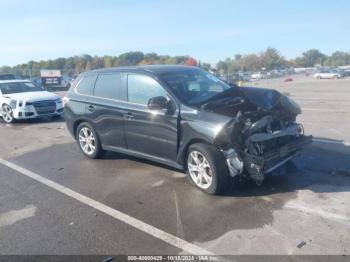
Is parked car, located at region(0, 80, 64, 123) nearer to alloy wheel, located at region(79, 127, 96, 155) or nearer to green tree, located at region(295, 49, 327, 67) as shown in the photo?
alloy wheel, located at region(79, 127, 96, 155)

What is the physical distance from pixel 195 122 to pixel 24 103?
9.19 metres

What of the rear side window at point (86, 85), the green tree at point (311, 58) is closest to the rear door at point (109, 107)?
the rear side window at point (86, 85)

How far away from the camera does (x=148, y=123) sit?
5.90m

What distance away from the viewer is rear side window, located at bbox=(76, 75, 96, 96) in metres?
7.27

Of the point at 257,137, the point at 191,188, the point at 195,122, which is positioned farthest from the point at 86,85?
the point at 257,137

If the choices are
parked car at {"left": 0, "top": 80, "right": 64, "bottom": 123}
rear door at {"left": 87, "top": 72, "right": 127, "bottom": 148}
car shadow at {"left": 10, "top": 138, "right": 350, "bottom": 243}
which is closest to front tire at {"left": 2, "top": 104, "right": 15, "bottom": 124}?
parked car at {"left": 0, "top": 80, "right": 64, "bottom": 123}

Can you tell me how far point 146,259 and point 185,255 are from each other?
15.2 inches

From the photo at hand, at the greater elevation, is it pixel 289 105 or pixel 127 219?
pixel 289 105

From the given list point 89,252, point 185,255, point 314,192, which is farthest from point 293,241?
point 89,252

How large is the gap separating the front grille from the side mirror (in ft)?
27.6

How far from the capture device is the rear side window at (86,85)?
727 centimetres

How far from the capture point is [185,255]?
3689mm

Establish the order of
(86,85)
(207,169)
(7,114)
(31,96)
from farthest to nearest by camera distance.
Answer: (7,114) < (31,96) < (86,85) < (207,169)

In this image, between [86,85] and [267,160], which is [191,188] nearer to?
[267,160]
